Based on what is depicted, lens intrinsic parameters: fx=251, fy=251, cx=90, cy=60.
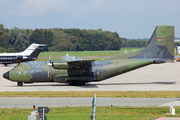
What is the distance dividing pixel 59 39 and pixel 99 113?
137783 millimetres

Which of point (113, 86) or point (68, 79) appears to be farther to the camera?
point (113, 86)

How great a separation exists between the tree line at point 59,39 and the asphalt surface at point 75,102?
10404cm

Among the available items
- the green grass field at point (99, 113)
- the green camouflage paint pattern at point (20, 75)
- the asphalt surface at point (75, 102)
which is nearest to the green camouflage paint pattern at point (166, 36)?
the asphalt surface at point (75, 102)

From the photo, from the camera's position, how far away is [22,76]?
28938 millimetres

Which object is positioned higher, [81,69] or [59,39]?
[59,39]

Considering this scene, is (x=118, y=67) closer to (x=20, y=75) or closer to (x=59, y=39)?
(x=20, y=75)

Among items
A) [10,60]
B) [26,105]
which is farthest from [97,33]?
[26,105]

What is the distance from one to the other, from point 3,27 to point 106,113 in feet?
469

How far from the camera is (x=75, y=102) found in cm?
1927

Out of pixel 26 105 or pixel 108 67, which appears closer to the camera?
pixel 26 105

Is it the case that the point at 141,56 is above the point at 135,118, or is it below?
above

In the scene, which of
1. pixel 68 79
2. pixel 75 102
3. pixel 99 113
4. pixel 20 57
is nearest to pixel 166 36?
pixel 68 79

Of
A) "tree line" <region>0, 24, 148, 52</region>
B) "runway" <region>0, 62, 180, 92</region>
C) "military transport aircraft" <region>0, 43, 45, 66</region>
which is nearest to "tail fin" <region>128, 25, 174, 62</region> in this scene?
"runway" <region>0, 62, 180, 92</region>

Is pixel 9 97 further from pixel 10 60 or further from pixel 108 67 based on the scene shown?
pixel 10 60
